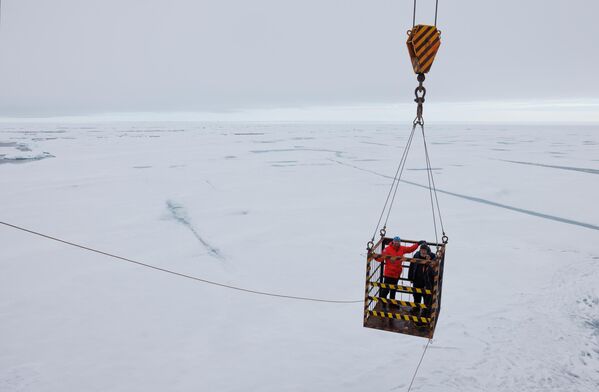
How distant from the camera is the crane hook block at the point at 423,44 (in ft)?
18.8

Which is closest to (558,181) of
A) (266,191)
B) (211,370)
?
(266,191)

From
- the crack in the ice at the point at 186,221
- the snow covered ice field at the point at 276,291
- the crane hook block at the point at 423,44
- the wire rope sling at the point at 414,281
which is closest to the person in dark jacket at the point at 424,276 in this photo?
the wire rope sling at the point at 414,281

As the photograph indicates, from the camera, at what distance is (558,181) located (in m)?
21.5

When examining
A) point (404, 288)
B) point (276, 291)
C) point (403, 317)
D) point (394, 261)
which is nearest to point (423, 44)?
point (394, 261)

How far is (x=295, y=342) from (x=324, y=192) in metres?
12.6

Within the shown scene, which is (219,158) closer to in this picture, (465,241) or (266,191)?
(266,191)

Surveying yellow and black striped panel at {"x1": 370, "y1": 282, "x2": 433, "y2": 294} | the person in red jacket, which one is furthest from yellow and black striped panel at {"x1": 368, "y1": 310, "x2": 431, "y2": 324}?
the person in red jacket

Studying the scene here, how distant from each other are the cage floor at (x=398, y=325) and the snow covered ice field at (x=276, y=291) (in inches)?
27.5

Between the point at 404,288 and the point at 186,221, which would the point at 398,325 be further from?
the point at 186,221

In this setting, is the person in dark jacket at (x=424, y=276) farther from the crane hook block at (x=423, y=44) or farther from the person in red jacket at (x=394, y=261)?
the crane hook block at (x=423, y=44)

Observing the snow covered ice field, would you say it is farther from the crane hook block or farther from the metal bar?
the crane hook block

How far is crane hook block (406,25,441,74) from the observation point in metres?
5.74

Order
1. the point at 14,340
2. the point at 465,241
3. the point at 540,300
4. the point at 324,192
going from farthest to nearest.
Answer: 1. the point at 324,192
2. the point at 465,241
3. the point at 540,300
4. the point at 14,340

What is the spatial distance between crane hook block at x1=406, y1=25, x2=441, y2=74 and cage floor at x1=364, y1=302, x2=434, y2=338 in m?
3.36
